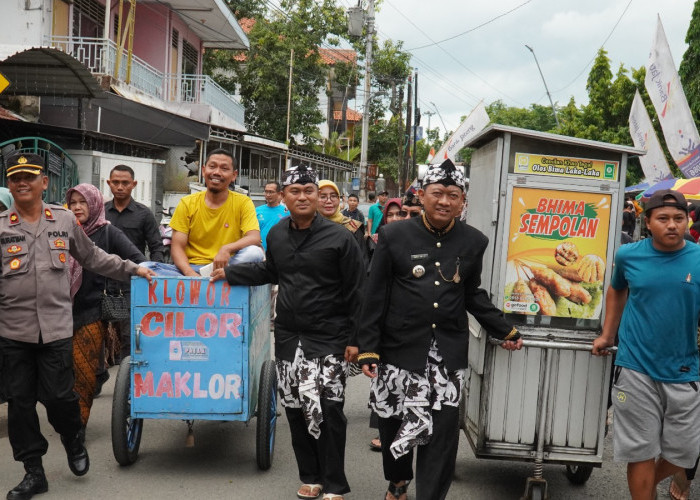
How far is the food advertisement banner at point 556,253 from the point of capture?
4863mm

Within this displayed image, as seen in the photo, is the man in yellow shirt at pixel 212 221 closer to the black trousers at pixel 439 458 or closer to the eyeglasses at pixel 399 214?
the black trousers at pixel 439 458

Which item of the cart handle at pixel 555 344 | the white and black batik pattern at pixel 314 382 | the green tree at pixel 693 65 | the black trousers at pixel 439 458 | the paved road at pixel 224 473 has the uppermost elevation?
the green tree at pixel 693 65

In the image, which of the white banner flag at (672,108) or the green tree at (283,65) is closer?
the white banner flag at (672,108)

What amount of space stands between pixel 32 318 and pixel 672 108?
8.22 metres

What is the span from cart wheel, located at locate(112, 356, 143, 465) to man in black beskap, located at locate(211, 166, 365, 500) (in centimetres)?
109

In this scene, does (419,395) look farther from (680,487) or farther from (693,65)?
(693,65)

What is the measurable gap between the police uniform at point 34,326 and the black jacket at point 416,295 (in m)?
1.89

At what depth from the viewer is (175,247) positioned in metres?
5.61

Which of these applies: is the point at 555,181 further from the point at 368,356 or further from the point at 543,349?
the point at 368,356

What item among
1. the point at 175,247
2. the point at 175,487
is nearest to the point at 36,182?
the point at 175,247

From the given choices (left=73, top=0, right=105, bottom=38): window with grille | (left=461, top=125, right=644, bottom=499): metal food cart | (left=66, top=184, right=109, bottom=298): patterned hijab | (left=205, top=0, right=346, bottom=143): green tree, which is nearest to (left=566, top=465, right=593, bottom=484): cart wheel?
(left=461, top=125, right=644, bottom=499): metal food cart

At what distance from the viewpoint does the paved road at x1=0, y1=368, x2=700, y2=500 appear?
5.09 metres

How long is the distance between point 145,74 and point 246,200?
53.6 ft

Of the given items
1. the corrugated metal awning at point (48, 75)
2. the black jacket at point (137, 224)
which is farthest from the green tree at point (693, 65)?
the black jacket at point (137, 224)
